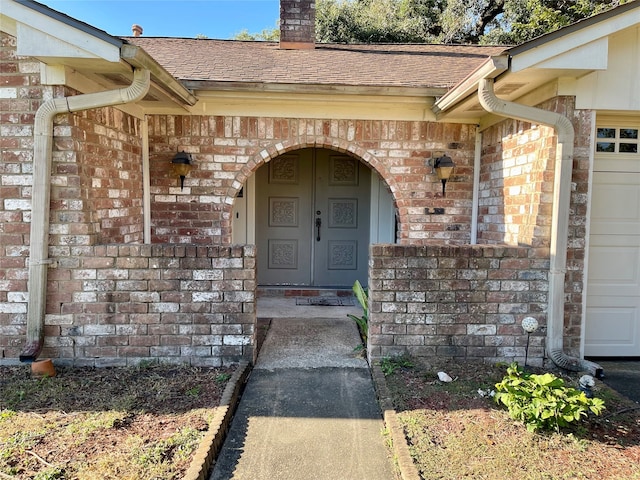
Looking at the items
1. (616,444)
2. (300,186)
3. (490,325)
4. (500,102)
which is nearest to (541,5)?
(300,186)

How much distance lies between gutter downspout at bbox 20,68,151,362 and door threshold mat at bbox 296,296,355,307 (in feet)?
10.9

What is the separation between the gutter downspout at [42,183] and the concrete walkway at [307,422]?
5.78 feet

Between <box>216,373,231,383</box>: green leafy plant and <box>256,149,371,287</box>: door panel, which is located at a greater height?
<box>256,149,371,287</box>: door panel

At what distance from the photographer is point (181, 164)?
4.53 meters

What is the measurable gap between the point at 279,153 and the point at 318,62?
164 cm

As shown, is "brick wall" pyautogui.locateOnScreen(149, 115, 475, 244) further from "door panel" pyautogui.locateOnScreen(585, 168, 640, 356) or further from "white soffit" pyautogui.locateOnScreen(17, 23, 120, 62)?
"white soffit" pyautogui.locateOnScreen(17, 23, 120, 62)

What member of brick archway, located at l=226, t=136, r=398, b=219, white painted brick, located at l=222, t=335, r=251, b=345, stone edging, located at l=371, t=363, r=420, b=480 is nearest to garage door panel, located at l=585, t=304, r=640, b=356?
stone edging, located at l=371, t=363, r=420, b=480

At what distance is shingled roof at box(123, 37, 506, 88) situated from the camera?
461 cm

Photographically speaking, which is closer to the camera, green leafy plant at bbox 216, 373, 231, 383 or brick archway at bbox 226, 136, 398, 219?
green leafy plant at bbox 216, 373, 231, 383

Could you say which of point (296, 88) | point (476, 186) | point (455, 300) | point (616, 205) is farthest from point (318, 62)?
point (616, 205)

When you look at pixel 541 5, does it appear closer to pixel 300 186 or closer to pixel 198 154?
pixel 300 186

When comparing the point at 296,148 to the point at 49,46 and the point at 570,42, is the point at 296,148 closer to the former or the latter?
the point at 49,46

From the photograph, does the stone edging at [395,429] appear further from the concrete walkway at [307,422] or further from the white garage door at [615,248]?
the white garage door at [615,248]

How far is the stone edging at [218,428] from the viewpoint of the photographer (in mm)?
2200
